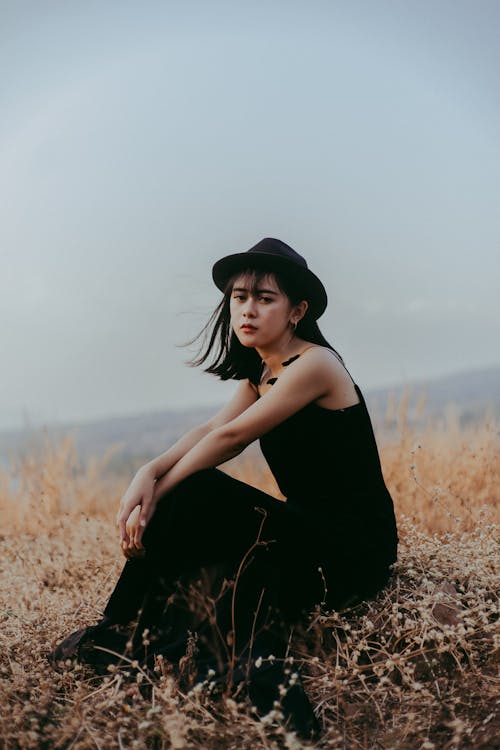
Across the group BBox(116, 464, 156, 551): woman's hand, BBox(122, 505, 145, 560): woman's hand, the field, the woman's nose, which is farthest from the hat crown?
the field

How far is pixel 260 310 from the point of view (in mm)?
3107

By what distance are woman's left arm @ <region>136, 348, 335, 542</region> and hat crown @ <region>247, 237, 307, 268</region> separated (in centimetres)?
44

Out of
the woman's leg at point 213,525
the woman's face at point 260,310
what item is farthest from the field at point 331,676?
the woman's face at point 260,310

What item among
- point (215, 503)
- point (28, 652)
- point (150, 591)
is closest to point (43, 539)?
point (28, 652)

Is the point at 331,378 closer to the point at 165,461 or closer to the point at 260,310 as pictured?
the point at 260,310

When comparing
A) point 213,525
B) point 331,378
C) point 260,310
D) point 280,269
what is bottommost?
point 213,525

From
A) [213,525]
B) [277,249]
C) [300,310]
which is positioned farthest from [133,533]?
[277,249]

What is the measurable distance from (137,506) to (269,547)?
550 millimetres

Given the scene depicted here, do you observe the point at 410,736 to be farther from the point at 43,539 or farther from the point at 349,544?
the point at 43,539

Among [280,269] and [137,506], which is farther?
[280,269]

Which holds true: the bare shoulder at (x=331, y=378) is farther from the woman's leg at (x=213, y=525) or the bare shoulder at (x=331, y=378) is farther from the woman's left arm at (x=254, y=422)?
the woman's leg at (x=213, y=525)

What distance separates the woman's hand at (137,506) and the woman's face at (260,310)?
0.72m

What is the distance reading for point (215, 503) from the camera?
9.11ft

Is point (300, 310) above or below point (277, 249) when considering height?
below
